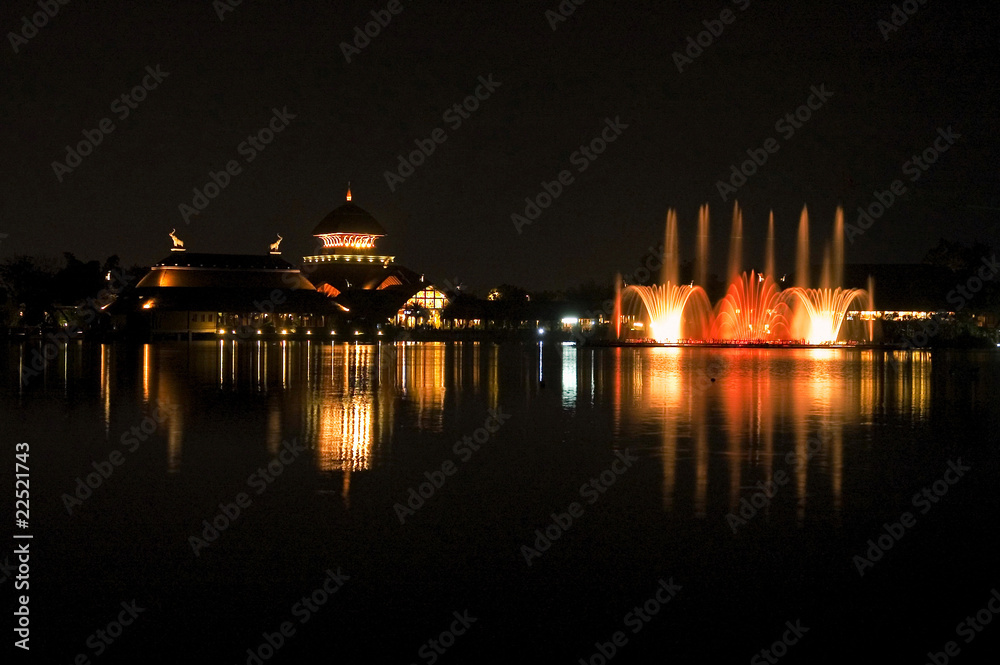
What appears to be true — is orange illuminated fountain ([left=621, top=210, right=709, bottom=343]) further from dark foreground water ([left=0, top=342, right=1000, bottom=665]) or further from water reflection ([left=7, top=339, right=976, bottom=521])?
dark foreground water ([left=0, top=342, right=1000, bottom=665])

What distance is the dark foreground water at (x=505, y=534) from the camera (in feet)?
28.0

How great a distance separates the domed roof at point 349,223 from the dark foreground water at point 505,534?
4711 inches

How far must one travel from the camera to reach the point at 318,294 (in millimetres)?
112062

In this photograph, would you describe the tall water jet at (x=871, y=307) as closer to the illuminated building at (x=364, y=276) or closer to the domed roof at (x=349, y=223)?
the illuminated building at (x=364, y=276)

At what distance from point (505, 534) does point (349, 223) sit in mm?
133841

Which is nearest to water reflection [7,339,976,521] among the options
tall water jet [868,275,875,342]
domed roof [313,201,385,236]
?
tall water jet [868,275,875,342]

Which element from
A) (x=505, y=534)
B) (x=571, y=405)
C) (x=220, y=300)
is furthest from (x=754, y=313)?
(x=505, y=534)

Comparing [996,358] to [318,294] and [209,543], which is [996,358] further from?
[318,294]

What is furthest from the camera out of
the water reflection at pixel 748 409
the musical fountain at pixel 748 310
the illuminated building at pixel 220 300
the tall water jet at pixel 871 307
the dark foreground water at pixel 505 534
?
the illuminated building at pixel 220 300

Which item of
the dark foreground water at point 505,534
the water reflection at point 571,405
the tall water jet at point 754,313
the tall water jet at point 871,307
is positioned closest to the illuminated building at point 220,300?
the tall water jet at point 754,313

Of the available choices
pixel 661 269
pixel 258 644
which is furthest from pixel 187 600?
pixel 661 269

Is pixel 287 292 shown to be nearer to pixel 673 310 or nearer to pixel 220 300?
pixel 220 300

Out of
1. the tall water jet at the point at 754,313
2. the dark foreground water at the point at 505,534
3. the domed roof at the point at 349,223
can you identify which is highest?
the domed roof at the point at 349,223

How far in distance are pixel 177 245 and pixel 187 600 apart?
123551 mm
